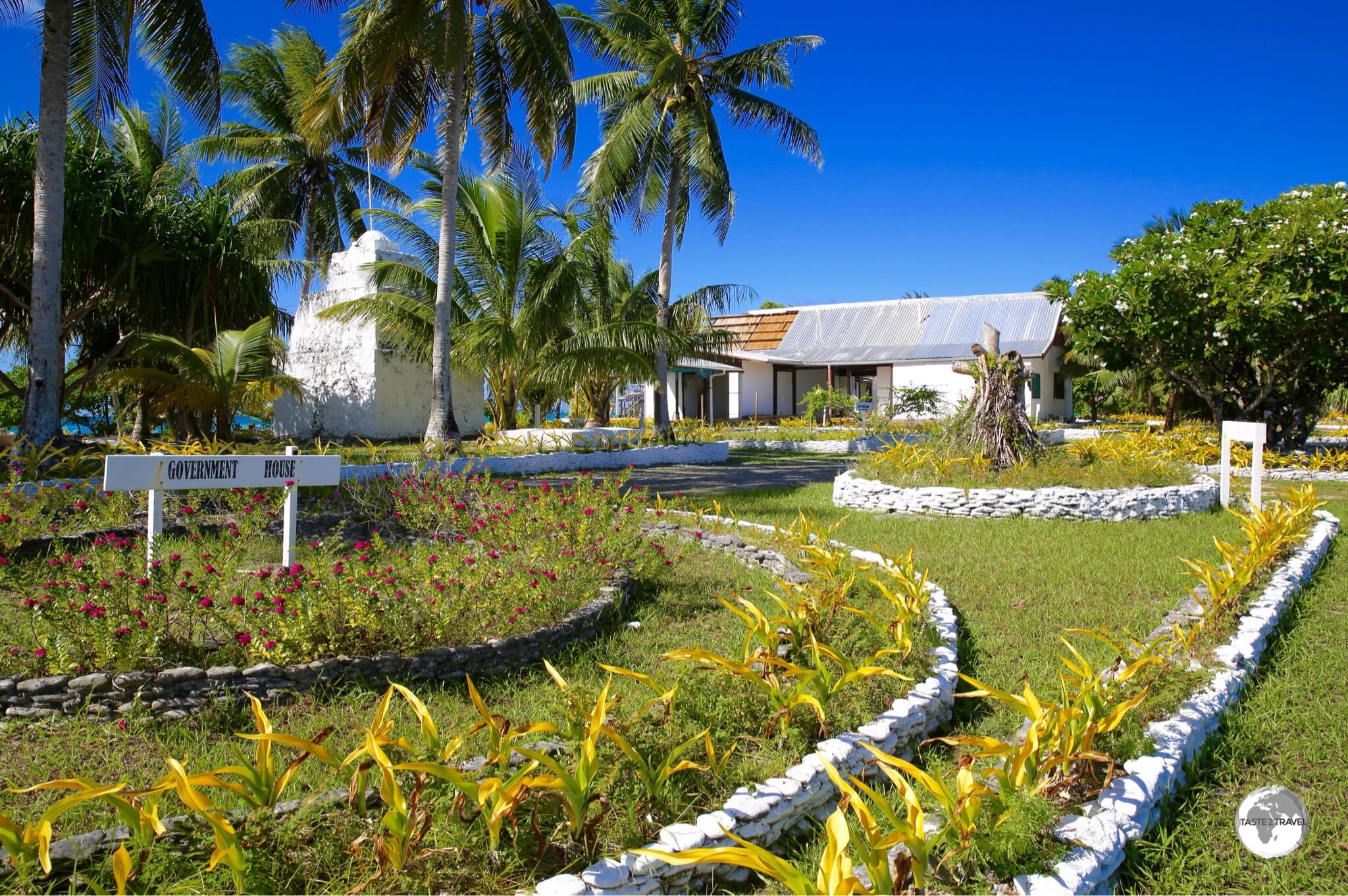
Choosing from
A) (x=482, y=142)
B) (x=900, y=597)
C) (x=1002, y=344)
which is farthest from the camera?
(x=1002, y=344)

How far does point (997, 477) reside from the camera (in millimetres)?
10180

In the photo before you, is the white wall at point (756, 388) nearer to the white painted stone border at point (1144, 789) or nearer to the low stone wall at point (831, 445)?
the low stone wall at point (831, 445)

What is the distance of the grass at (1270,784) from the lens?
108 inches

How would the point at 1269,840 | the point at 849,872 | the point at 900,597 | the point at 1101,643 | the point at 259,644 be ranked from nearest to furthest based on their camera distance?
the point at 849,872
the point at 1269,840
the point at 259,644
the point at 900,597
the point at 1101,643

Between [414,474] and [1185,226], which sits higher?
[1185,226]

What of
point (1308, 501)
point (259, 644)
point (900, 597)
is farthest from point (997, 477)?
point (259, 644)

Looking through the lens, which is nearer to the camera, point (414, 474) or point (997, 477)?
point (414, 474)

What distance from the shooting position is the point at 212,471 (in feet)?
16.1

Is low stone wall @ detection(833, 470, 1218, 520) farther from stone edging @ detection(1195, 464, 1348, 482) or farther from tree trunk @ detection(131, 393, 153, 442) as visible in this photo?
tree trunk @ detection(131, 393, 153, 442)

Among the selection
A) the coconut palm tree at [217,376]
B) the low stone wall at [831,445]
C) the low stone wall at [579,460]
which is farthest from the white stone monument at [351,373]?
the low stone wall at [831,445]

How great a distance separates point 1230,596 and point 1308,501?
14.6 ft

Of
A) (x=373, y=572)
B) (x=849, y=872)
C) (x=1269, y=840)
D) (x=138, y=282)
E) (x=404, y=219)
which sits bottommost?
(x=1269, y=840)

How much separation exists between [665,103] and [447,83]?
5.71m

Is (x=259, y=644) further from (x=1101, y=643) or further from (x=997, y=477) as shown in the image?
(x=997, y=477)
